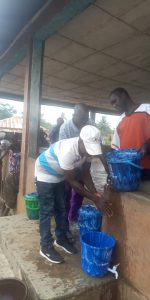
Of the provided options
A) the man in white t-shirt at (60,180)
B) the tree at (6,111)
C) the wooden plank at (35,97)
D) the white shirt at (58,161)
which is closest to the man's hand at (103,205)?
the man in white t-shirt at (60,180)

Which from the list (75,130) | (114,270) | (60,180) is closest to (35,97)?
(75,130)

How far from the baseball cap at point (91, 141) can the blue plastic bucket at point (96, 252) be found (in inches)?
36.6

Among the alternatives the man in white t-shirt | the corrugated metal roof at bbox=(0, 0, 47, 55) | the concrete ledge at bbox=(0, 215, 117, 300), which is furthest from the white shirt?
the corrugated metal roof at bbox=(0, 0, 47, 55)

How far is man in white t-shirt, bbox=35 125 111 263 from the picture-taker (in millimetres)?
2707

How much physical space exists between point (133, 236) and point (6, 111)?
49.0 metres

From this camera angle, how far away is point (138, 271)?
8.52ft

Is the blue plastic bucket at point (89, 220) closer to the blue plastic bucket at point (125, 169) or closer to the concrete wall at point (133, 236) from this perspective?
the concrete wall at point (133, 236)

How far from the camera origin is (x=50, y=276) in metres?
2.79

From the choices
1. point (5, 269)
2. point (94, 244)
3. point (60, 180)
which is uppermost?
point (60, 180)

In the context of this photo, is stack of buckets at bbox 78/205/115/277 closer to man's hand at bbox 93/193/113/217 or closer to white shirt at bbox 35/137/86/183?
man's hand at bbox 93/193/113/217

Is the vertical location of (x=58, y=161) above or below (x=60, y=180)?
above

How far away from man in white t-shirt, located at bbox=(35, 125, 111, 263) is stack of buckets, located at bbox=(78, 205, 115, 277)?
25 cm

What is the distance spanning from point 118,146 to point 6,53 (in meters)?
3.94

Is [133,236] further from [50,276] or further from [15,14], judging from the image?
[15,14]
